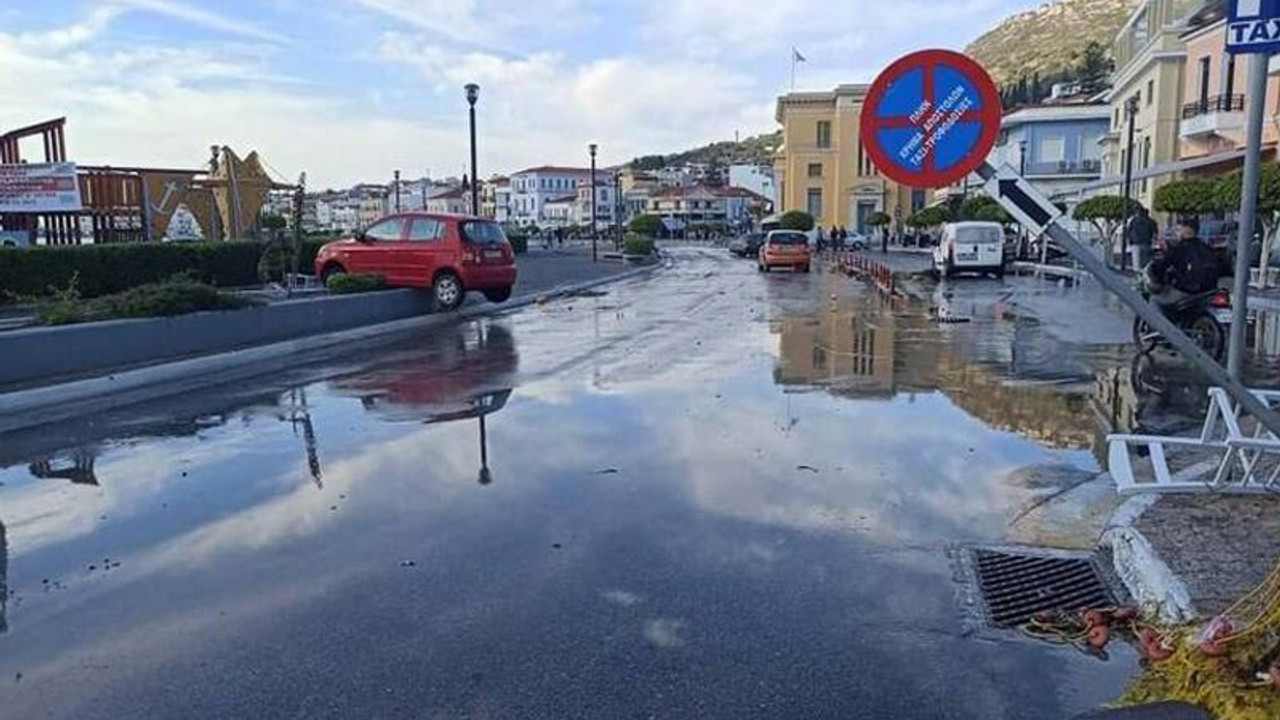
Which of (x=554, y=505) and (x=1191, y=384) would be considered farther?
(x=1191, y=384)

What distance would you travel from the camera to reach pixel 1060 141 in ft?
227

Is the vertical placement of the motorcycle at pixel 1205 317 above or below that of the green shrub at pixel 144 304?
below

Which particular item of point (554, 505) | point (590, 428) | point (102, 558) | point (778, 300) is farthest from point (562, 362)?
point (778, 300)

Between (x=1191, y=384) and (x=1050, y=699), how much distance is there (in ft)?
29.6

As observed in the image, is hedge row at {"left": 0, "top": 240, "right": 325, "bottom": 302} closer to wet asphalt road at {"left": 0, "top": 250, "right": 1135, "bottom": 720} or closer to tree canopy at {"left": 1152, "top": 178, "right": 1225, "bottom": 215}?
wet asphalt road at {"left": 0, "top": 250, "right": 1135, "bottom": 720}

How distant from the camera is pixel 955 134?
3.87m

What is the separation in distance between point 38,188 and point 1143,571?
2946cm

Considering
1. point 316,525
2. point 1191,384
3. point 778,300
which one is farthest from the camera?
point 778,300

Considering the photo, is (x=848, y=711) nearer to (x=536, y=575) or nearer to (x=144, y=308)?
(x=536, y=575)

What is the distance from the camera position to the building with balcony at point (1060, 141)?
67.9m

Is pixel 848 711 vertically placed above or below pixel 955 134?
below

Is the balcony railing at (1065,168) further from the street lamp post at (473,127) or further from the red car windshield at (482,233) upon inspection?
the red car windshield at (482,233)

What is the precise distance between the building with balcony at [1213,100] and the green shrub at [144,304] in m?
31.7

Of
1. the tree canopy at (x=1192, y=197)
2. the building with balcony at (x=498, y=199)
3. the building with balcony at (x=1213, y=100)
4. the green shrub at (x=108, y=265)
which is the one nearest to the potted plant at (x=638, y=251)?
the building with balcony at (x=1213, y=100)
